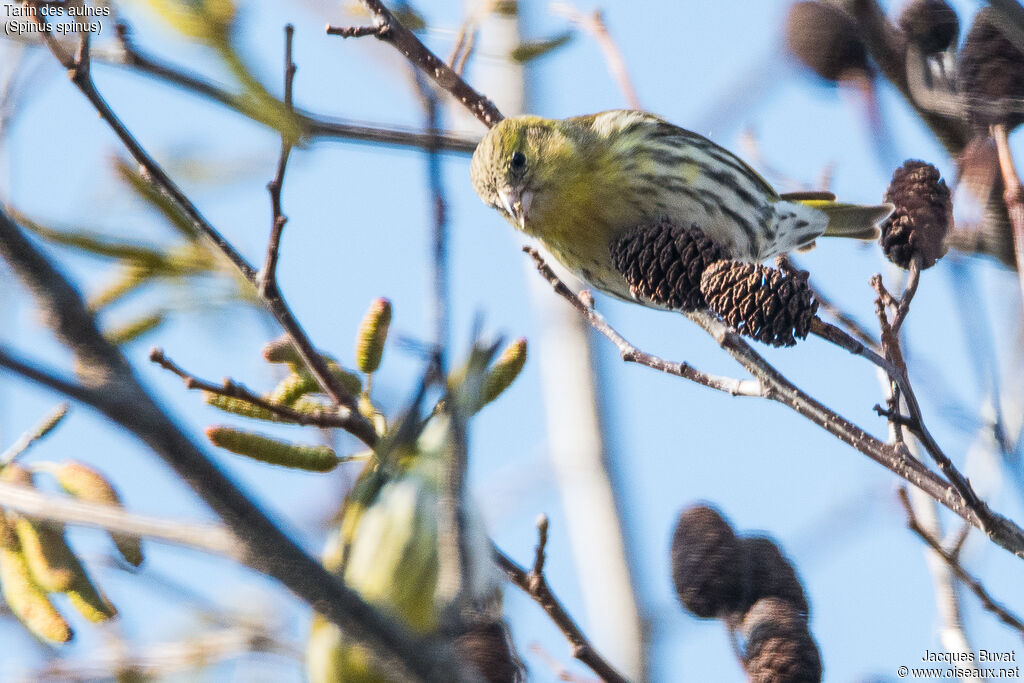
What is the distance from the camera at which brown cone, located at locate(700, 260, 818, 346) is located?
6.65 ft

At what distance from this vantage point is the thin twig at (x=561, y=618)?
1979mm

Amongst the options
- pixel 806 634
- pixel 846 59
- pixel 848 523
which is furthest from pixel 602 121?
pixel 806 634

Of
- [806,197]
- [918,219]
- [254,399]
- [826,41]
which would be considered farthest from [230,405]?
[806,197]

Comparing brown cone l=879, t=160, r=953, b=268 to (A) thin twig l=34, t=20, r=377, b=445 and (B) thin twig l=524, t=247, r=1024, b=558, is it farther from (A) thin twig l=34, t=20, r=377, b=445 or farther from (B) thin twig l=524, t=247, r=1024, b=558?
(A) thin twig l=34, t=20, r=377, b=445

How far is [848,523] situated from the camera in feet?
11.9

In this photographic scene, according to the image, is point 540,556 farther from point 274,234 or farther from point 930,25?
point 930,25

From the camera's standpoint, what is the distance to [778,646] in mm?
2086

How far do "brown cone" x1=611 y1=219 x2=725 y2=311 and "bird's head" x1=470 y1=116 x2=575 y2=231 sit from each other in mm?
890

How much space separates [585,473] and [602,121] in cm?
194

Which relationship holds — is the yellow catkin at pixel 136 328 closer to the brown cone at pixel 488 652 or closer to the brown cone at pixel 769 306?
the brown cone at pixel 488 652

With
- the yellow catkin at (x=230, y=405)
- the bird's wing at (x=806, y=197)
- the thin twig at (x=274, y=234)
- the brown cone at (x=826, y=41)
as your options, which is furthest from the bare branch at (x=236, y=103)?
the bird's wing at (x=806, y=197)

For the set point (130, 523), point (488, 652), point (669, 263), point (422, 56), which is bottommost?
point (130, 523)

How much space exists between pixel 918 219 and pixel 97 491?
1654 mm

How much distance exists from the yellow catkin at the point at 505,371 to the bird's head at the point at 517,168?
1.46 meters
